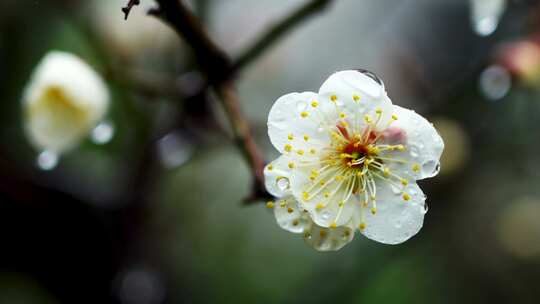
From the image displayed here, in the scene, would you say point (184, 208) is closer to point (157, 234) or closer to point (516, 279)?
point (157, 234)

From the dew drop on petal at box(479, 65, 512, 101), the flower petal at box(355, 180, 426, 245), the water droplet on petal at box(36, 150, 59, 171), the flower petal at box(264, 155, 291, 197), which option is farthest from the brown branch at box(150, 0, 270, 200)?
the dew drop on petal at box(479, 65, 512, 101)

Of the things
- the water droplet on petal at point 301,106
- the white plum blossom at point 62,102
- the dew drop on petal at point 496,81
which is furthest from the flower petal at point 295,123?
the dew drop on petal at point 496,81

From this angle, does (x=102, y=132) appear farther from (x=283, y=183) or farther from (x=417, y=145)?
(x=417, y=145)

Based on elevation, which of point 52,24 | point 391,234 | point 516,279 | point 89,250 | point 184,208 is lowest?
point 516,279

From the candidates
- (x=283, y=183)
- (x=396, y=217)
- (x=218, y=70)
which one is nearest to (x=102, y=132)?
(x=218, y=70)

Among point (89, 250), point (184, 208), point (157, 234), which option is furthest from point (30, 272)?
point (184, 208)

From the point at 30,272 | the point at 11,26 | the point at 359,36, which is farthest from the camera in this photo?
the point at 359,36

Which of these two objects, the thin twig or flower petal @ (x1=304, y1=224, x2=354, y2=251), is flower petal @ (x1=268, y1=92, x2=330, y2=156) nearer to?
flower petal @ (x1=304, y1=224, x2=354, y2=251)
